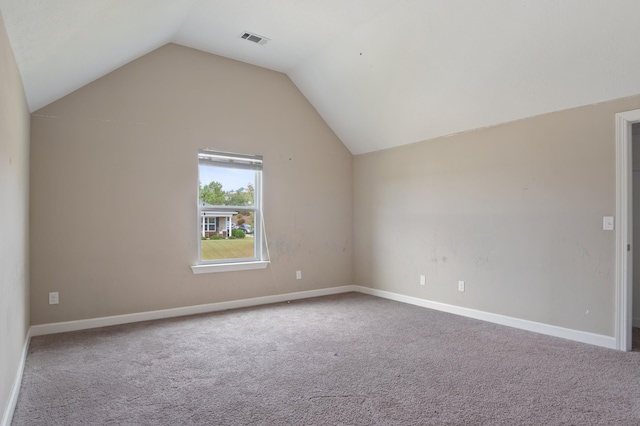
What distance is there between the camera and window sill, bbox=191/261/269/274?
14.6 feet

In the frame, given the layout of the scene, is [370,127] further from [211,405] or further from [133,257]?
[211,405]

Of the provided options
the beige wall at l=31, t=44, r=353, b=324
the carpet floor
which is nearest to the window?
the beige wall at l=31, t=44, r=353, b=324

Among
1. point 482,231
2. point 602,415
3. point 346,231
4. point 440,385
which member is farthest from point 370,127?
point 602,415

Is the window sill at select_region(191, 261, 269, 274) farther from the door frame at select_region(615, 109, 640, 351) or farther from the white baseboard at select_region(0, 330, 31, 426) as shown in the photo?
the door frame at select_region(615, 109, 640, 351)

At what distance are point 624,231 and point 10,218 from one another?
14.9 ft

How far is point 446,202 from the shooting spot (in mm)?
4578

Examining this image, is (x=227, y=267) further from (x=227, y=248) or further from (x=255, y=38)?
(x=255, y=38)

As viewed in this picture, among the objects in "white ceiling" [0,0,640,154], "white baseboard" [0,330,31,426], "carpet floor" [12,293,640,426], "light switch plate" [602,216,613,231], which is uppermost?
"white ceiling" [0,0,640,154]

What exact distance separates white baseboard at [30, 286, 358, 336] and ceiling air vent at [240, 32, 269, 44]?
10.2 ft

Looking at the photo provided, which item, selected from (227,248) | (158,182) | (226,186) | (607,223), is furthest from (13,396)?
(607,223)

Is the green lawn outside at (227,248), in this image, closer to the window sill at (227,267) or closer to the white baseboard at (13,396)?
the window sill at (227,267)

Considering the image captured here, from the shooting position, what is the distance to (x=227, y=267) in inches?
184

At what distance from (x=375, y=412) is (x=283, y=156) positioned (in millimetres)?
3693

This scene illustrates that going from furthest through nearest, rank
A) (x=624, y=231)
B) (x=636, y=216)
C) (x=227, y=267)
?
(x=227, y=267)
(x=636, y=216)
(x=624, y=231)
